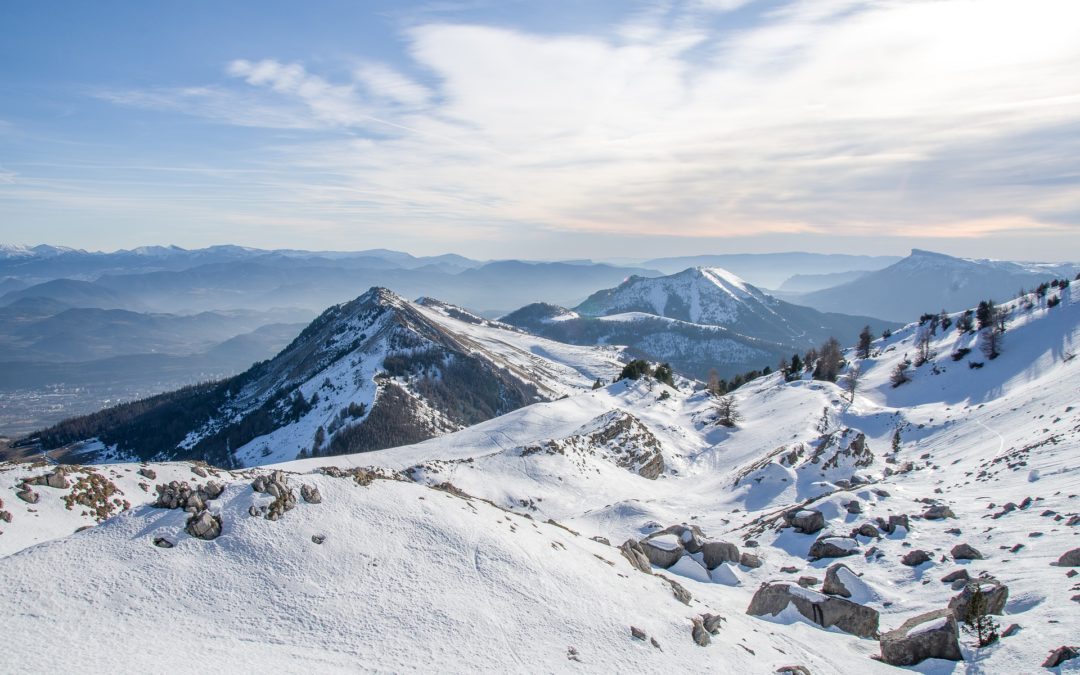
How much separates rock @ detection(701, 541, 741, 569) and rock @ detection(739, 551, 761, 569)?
0.82 ft

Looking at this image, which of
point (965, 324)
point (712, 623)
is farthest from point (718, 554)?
point (965, 324)

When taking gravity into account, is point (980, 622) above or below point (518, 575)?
above

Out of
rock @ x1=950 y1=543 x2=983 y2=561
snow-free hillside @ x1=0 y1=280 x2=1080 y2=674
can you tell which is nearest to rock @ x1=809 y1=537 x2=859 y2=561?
snow-free hillside @ x1=0 y1=280 x2=1080 y2=674

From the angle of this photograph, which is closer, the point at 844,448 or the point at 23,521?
the point at 23,521

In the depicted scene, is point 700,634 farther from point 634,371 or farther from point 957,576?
point 634,371

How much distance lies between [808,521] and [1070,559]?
41.8ft

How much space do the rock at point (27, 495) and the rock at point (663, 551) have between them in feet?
99.4

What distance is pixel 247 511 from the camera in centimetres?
1878

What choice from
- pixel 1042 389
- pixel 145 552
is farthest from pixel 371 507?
pixel 1042 389

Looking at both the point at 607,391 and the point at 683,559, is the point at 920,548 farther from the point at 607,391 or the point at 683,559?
the point at 607,391

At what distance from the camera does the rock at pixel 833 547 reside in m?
28.5

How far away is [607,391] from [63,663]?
289 feet

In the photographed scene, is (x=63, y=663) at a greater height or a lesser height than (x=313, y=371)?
greater

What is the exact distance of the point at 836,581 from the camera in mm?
24453
